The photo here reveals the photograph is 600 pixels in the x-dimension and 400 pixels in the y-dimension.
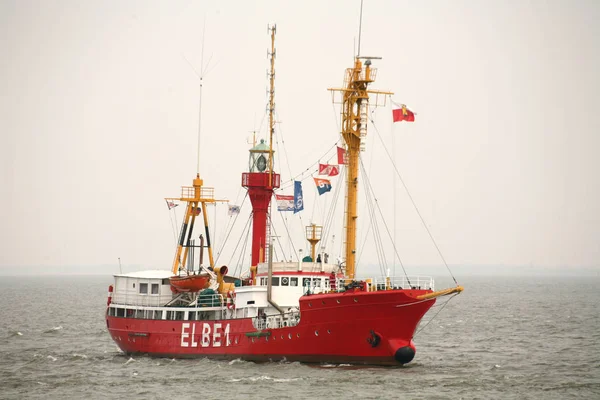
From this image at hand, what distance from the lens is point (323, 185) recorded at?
50250 millimetres

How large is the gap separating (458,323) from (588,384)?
116ft

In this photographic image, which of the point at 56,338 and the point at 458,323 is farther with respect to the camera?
the point at 458,323

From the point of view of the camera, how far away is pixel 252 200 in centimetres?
5681

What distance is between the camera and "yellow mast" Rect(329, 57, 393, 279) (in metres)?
49.3

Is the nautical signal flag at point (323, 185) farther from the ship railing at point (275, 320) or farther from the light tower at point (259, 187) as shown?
the ship railing at point (275, 320)

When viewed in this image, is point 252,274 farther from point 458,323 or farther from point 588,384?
point 458,323

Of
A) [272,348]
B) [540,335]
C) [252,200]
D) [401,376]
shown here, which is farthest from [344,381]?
[540,335]

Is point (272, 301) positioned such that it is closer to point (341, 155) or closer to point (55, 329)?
point (341, 155)

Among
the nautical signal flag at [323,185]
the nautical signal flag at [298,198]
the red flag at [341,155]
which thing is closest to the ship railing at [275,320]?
the nautical signal flag at [323,185]

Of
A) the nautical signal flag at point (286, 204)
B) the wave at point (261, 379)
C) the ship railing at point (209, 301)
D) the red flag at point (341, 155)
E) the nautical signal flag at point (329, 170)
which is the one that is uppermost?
the red flag at point (341, 155)

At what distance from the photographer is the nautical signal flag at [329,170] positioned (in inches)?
1972

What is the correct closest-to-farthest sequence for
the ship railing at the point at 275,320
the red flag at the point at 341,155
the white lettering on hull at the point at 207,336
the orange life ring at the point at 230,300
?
the ship railing at the point at 275,320 < the white lettering on hull at the point at 207,336 < the orange life ring at the point at 230,300 < the red flag at the point at 341,155

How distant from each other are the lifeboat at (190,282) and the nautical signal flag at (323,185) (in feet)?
28.1

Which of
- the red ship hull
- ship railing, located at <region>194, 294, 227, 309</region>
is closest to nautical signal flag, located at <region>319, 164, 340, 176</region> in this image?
the red ship hull
